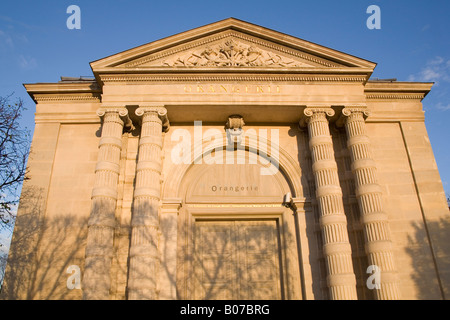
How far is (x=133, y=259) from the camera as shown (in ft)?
45.2

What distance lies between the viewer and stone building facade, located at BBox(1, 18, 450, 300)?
1457 cm

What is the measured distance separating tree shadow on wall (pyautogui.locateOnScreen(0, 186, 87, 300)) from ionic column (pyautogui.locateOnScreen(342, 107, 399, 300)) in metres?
10.7

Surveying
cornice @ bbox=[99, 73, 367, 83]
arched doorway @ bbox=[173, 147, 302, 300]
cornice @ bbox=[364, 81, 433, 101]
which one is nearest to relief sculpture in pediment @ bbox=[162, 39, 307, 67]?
cornice @ bbox=[99, 73, 367, 83]

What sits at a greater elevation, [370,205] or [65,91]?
[65,91]

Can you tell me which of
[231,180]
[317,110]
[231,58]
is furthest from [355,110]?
[231,180]

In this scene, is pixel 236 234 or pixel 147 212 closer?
pixel 147 212

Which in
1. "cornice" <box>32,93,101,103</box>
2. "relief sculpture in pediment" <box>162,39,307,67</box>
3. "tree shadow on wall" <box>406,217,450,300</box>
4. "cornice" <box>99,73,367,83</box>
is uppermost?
"relief sculpture in pediment" <box>162,39,307,67</box>

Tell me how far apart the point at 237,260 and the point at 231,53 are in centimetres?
872

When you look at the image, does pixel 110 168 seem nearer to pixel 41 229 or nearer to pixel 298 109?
pixel 41 229

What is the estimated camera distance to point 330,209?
14703mm

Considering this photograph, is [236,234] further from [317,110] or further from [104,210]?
[317,110]

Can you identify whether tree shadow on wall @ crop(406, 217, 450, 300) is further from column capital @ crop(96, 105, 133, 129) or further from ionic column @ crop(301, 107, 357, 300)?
column capital @ crop(96, 105, 133, 129)

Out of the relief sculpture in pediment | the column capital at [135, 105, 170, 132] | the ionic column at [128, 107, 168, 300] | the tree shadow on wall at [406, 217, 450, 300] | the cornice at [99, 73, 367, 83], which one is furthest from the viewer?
the relief sculpture in pediment
